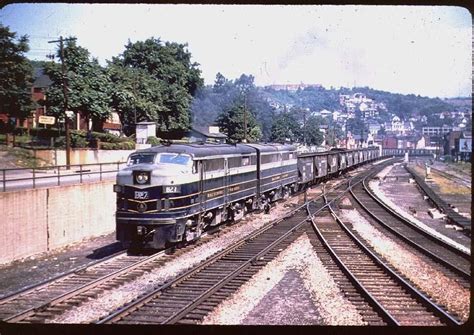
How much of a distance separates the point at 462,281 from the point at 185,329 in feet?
26.9

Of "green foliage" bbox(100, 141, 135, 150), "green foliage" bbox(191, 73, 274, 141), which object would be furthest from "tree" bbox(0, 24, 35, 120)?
"green foliage" bbox(191, 73, 274, 141)

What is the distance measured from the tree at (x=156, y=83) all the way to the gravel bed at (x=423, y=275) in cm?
3547

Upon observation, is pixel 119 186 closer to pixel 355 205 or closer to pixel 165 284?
pixel 165 284

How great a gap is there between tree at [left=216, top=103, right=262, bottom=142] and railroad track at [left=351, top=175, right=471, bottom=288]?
34816 millimetres

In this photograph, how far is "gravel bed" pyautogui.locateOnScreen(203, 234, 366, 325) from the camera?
9.46 m

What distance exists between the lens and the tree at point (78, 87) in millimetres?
36500

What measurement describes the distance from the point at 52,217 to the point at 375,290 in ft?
37.1

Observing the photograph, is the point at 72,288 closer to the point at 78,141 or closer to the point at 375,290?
the point at 375,290

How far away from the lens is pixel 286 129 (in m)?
75.9

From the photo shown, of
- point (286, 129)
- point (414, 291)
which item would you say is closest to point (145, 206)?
point (414, 291)

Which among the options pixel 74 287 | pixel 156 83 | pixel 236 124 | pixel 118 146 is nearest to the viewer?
pixel 74 287

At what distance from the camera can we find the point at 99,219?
19828 millimetres

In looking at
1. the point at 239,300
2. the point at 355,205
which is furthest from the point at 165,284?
the point at 355,205

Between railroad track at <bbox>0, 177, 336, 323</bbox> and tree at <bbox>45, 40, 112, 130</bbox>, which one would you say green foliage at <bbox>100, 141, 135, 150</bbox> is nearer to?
tree at <bbox>45, 40, 112, 130</bbox>
